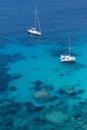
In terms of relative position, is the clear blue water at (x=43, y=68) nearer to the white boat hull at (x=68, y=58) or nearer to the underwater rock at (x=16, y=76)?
the underwater rock at (x=16, y=76)

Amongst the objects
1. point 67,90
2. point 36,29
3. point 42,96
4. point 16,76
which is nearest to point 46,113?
point 42,96

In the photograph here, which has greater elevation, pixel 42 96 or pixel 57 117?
pixel 42 96

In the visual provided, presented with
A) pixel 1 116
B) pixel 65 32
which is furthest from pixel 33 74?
pixel 65 32

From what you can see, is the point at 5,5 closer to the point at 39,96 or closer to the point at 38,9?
the point at 38,9

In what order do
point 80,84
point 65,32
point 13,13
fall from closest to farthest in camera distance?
point 80,84 → point 65,32 → point 13,13

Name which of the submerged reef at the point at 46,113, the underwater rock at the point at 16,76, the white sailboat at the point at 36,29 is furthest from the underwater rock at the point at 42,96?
the white sailboat at the point at 36,29

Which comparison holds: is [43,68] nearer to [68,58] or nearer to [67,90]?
[68,58]

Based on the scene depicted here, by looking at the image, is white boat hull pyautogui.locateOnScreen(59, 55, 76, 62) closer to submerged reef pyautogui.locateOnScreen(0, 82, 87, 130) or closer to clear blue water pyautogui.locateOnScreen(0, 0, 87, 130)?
clear blue water pyautogui.locateOnScreen(0, 0, 87, 130)
